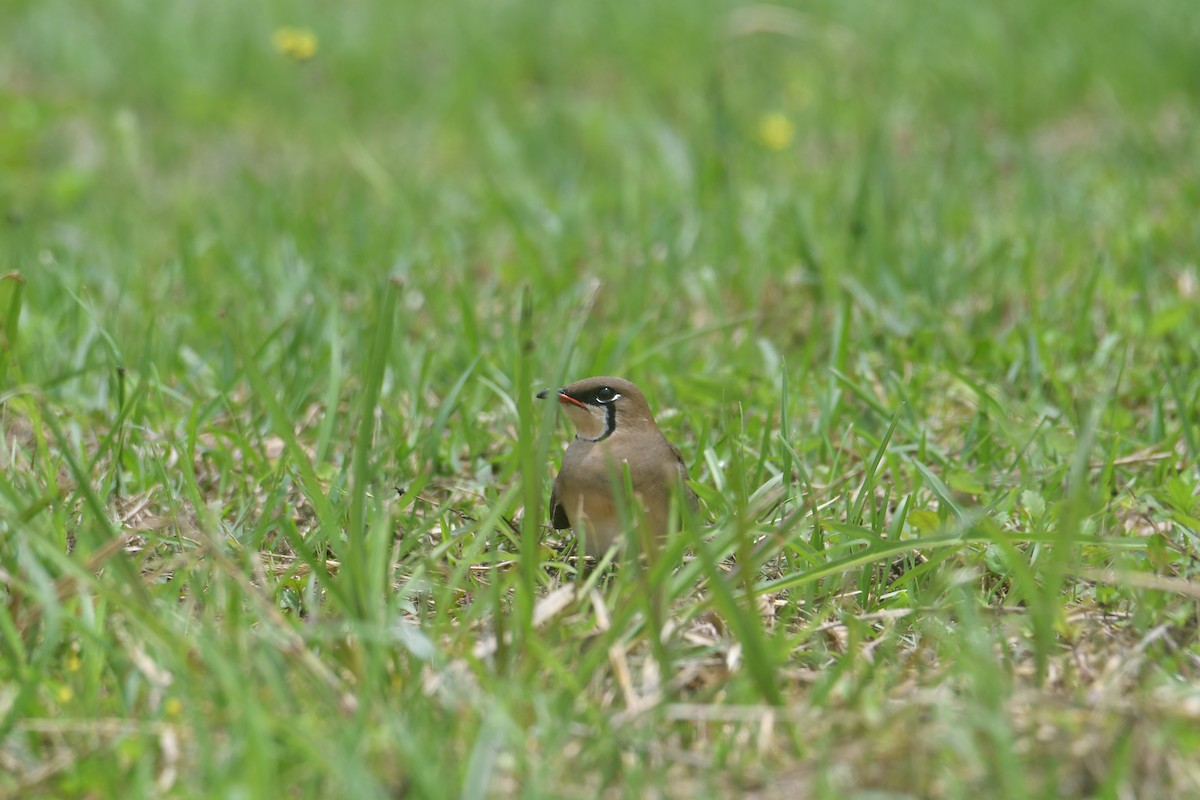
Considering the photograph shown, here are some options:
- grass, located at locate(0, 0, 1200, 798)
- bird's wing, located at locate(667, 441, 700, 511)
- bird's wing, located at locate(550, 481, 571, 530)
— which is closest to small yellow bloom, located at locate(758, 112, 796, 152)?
grass, located at locate(0, 0, 1200, 798)

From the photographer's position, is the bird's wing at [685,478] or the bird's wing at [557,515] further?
the bird's wing at [557,515]

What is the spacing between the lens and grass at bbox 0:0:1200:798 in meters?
2.21

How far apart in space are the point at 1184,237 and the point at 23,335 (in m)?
4.34

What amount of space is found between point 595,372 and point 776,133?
316 centimetres

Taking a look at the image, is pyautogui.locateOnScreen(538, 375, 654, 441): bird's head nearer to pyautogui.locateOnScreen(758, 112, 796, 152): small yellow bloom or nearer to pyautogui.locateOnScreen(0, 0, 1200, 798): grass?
pyautogui.locateOnScreen(0, 0, 1200, 798): grass

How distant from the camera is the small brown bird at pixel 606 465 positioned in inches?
126

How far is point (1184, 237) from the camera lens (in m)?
5.41

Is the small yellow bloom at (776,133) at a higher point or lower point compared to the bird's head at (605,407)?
lower

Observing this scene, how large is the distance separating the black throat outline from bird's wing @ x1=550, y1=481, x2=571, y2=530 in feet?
0.56

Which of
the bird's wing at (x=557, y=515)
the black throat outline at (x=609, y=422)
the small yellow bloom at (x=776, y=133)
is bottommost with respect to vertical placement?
the bird's wing at (x=557, y=515)

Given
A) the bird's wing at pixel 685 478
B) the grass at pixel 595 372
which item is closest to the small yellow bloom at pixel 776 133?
the grass at pixel 595 372

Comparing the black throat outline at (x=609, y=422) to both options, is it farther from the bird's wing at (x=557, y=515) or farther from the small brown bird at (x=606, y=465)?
the bird's wing at (x=557, y=515)

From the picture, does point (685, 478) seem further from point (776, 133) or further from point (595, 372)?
point (776, 133)

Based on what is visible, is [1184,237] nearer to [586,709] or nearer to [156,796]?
[586,709]
